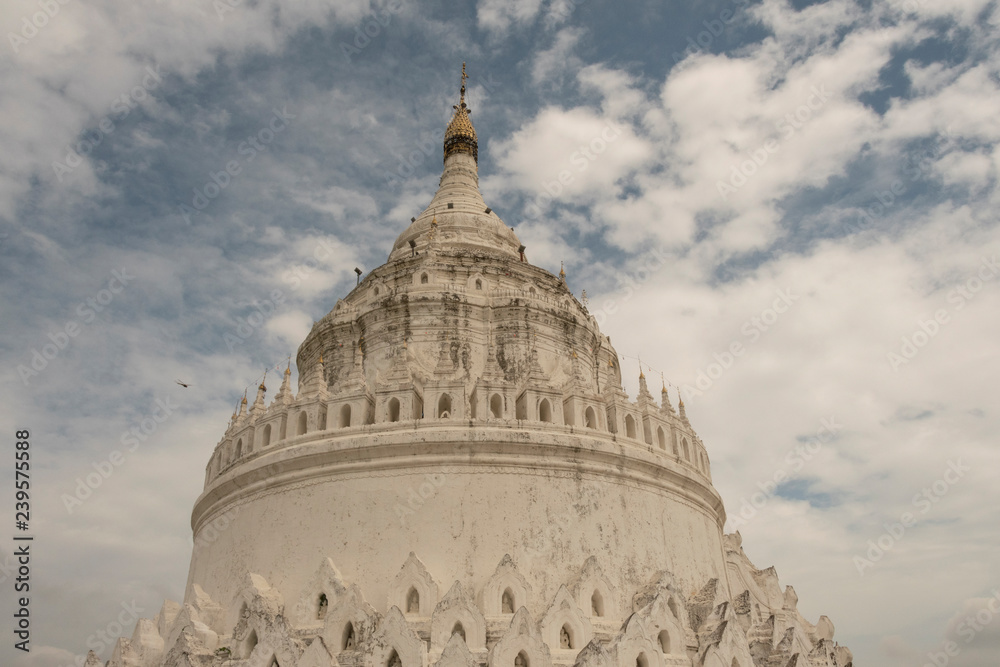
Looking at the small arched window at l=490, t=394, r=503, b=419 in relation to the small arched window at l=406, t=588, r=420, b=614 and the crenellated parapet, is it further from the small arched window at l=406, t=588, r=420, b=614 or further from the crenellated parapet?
the small arched window at l=406, t=588, r=420, b=614

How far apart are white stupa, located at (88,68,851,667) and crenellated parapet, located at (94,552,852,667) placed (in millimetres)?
41

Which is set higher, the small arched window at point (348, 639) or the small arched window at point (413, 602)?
the small arched window at point (413, 602)

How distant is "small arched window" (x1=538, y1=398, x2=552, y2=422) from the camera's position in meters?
18.7

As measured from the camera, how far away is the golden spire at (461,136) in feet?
109

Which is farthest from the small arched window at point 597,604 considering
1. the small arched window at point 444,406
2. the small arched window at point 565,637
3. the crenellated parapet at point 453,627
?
the small arched window at point 444,406

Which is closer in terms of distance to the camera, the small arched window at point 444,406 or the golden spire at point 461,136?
the small arched window at point 444,406

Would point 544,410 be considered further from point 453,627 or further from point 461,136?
point 461,136

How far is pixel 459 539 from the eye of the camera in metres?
16.6

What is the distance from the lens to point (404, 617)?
581 inches

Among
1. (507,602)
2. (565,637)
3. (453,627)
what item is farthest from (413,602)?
(565,637)

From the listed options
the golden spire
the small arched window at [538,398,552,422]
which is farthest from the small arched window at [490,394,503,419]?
the golden spire

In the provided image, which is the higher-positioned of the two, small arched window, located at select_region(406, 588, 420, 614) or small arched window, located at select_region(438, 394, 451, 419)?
small arched window, located at select_region(438, 394, 451, 419)

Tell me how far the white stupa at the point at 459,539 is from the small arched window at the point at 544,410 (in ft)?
0.16

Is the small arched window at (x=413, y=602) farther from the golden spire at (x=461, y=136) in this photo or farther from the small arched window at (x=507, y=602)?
the golden spire at (x=461, y=136)
